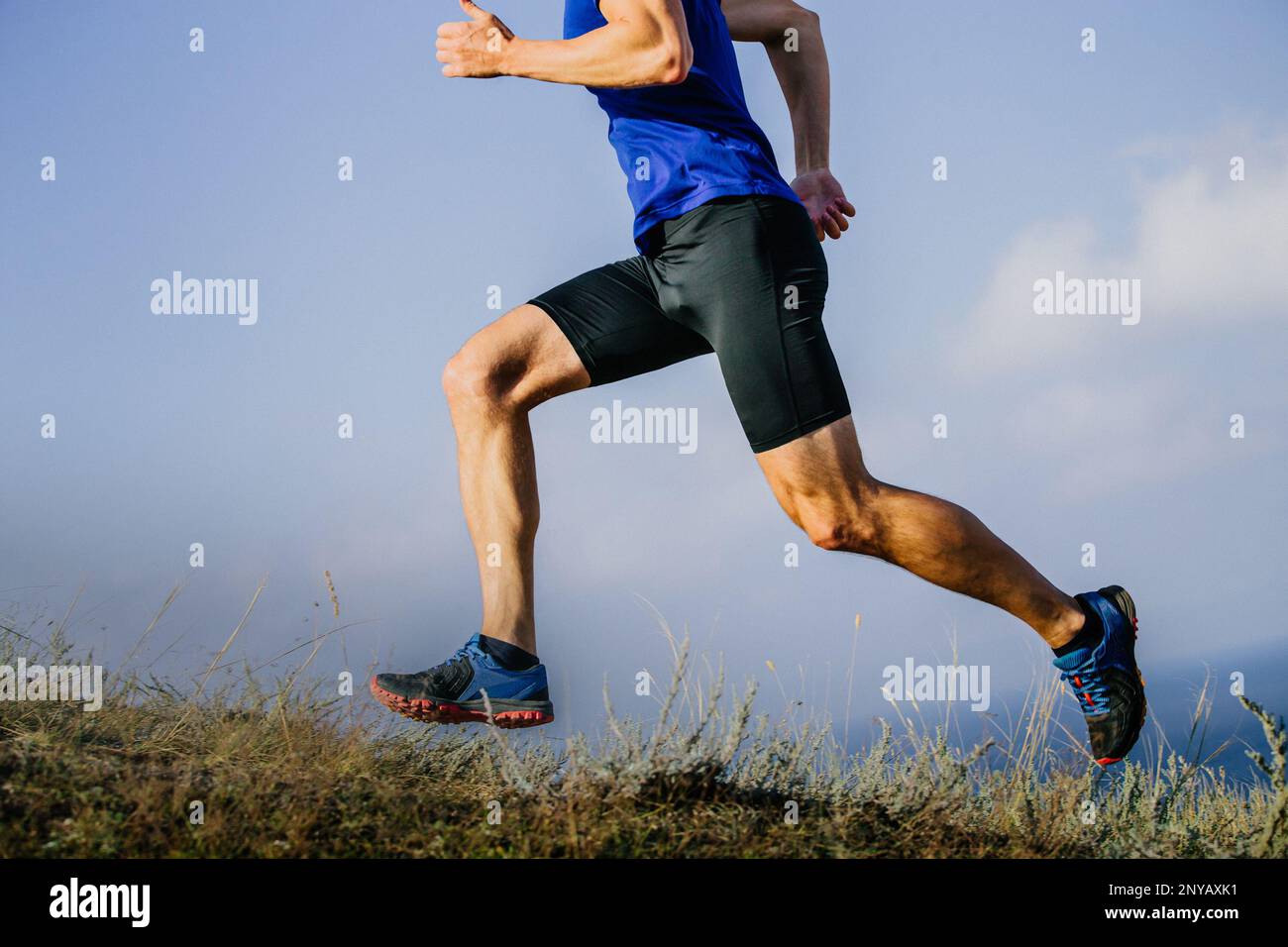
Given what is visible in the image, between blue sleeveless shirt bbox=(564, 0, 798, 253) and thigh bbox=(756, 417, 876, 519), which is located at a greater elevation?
blue sleeveless shirt bbox=(564, 0, 798, 253)

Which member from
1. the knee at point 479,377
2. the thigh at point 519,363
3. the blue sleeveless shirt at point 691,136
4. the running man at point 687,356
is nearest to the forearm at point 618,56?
the running man at point 687,356

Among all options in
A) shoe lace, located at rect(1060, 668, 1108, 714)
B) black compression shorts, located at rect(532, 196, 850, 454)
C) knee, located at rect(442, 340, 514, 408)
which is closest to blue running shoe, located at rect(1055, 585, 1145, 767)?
shoe lace, located at rect(1060, 668, 1108, 714)

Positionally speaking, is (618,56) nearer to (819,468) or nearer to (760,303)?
(760,303)

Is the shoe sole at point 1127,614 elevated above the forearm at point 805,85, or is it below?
below

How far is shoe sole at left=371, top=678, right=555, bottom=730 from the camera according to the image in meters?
2.84

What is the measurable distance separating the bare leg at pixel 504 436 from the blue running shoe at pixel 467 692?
0.10m

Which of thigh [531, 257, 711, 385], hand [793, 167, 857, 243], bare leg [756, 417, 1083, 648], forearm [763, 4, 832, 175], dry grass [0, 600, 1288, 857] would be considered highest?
forearm [763, 4, 832, 175]

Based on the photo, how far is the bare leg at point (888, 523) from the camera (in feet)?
8.86

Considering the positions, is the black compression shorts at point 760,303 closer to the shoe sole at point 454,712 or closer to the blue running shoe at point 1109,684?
the shoe sole at point 454,712

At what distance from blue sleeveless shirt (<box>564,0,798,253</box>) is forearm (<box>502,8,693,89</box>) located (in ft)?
0.55

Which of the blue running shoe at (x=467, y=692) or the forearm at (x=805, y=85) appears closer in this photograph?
the blue running shoe at (x=467, y=692)

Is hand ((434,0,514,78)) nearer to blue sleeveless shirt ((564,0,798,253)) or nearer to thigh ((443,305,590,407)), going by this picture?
blue sleeveless shirt ((564,0,798,253))

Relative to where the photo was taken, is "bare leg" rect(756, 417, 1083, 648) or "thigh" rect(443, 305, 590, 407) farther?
"thigh" rect(443, 305, 590, 407)
